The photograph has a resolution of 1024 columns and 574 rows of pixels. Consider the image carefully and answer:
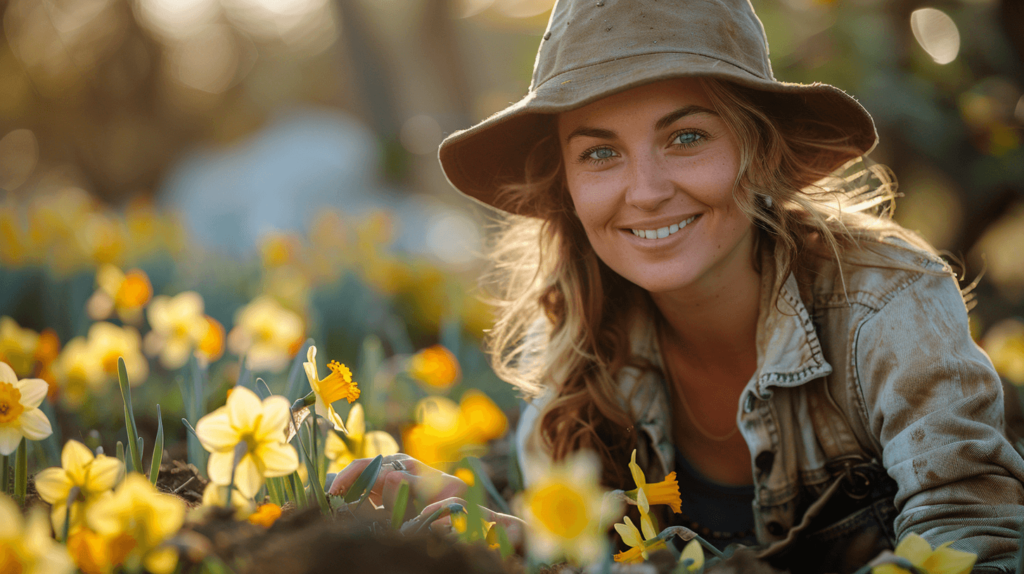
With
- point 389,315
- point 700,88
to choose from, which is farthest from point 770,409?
point 389,315

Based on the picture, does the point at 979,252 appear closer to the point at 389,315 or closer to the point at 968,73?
the point at 968,73

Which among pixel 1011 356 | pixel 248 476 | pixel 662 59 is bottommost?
pixel 1011 356

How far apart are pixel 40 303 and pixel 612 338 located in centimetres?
280

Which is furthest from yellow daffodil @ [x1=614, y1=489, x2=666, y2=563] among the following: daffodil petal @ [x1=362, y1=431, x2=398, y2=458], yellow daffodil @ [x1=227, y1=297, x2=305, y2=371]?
yellow daffodil @ [x1=227, y1=297, x2=305, y2=371]

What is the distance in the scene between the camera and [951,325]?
139 cm

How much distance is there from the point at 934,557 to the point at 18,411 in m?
1.30

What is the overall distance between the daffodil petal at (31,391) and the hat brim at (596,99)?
983mm

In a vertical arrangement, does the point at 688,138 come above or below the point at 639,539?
above

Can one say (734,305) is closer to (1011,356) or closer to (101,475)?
(1011,356)

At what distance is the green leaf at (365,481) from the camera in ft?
A: 3.38

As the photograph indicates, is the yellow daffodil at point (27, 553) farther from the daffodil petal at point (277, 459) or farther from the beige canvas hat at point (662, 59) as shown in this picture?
the beige canvas hat at point (662, 59)

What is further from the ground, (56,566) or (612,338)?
(56,566)

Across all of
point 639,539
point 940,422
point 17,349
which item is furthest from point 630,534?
point 17,349

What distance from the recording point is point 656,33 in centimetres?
141
